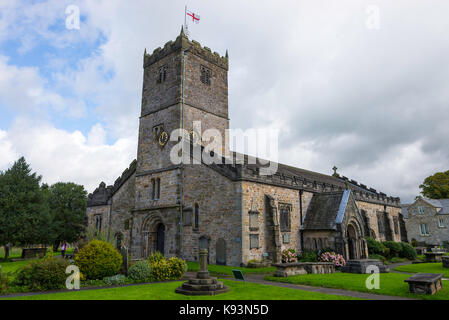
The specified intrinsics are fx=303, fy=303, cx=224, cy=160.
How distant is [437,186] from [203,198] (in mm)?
60468

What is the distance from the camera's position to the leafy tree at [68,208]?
40688 mm

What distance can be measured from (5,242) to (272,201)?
79.4 feet

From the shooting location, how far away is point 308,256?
23.8 meters

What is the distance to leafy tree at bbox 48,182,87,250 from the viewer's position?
133 feet

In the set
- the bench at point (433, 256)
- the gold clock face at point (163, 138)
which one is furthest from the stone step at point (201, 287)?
the bench at point (433, 256)

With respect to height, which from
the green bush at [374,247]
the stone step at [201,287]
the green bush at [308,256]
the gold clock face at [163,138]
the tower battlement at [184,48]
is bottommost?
the stone step at [201,287]

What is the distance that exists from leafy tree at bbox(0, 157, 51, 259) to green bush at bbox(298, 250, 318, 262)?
24155 millimetres

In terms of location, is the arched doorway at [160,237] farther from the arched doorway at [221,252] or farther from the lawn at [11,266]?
the lawn at [11,266]

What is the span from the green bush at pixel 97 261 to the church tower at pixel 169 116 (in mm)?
8504

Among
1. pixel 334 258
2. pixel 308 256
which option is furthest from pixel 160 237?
pixel 334 258

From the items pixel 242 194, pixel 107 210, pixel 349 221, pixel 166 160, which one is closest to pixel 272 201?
Result: pixel 242 194
